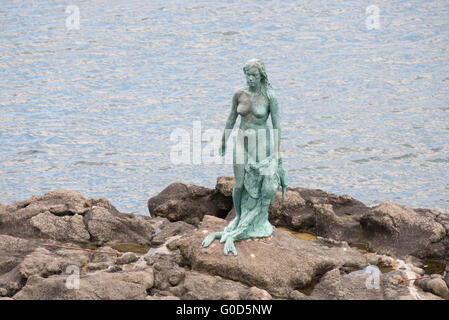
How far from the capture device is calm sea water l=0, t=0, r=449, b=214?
85.9ft

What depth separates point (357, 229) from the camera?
18562 millimetres

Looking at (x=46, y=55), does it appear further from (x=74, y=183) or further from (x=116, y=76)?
(x=74, y=183)

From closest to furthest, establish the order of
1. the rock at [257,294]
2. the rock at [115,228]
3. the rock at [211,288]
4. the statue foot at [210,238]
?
the rock at [257,294]
the rock at [211,288]
the statue foot at [210,238]
the rock at [115,228]

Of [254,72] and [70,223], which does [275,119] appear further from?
[70,223]

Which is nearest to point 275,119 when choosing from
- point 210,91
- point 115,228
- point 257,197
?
point 257,197

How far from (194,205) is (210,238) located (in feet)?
13.9

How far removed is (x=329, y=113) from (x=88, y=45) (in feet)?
42.5

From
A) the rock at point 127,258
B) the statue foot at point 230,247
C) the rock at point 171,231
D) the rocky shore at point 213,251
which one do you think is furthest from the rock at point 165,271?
the rock at point 171,231

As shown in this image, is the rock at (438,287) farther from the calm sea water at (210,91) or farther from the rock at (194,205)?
the calm sea water at (210,91)

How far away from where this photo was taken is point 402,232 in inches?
703

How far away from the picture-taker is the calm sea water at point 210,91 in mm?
26188

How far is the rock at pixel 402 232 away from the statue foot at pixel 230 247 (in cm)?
384

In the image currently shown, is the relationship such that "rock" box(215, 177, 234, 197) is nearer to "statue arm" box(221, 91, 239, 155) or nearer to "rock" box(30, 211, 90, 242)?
"rock" box(30, 211, 90, 242)

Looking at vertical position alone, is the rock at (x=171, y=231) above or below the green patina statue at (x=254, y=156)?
below
